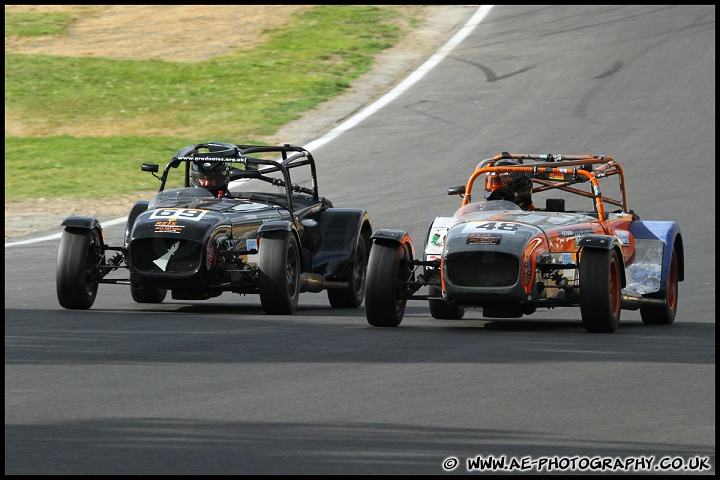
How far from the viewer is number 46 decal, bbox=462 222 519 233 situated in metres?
12.0

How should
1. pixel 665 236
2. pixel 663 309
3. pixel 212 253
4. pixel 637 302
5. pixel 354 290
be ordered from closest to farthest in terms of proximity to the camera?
pixel 637 302 < pixel 212 253 < pixel 663 309 < pixel 665 236 < pixel 354 290

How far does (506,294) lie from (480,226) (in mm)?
722

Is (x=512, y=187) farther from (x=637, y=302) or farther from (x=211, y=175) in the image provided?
(x=211, y=175)

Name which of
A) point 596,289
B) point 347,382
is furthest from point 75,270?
point 596,289

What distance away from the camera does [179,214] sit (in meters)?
13.2

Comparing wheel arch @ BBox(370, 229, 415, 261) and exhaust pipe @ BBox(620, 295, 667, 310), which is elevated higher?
wheel arch @ BBox(370, 229, 415, 261)

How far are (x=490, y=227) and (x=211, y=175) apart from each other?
3620mm

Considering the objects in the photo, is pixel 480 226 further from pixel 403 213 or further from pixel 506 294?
pixel 403 213

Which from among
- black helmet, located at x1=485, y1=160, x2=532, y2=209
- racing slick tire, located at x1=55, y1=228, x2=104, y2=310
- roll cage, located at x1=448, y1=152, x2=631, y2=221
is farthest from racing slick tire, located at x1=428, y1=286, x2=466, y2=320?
racing slick tire, located at x1=55, y1=228, x2=104, y2=310

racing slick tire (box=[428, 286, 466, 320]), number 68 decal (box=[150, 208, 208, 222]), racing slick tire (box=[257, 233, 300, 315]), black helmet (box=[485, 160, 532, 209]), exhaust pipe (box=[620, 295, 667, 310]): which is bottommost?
racing slick tire (box=[428, 286, 466, 320])

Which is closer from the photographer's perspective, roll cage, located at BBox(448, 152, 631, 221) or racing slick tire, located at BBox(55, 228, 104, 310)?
racing slick tire, located at BBox(55, 228, 104, 310)

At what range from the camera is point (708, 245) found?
60.0 ft

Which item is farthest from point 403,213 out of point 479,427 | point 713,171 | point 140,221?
point 479,427

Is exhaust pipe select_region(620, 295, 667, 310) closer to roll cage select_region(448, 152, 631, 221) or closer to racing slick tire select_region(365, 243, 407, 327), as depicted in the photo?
roll cage select_region(448, 152, 631, 221)
